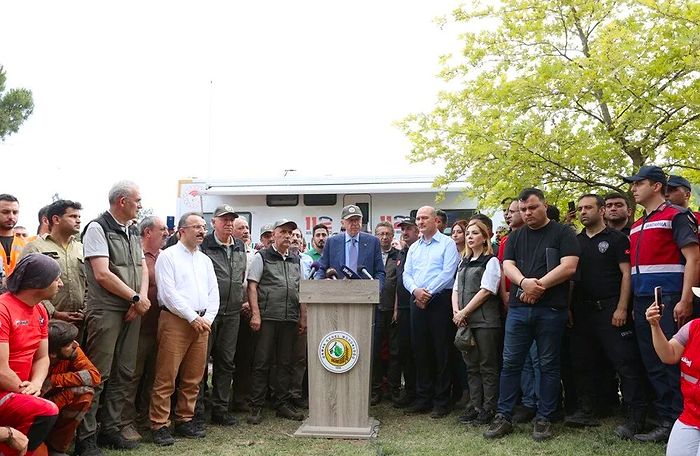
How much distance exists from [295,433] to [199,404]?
0.95 meters

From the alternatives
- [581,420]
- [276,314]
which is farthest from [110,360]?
[581,420]

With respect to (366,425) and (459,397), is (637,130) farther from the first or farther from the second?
(366,425)

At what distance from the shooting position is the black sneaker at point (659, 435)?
207 inches

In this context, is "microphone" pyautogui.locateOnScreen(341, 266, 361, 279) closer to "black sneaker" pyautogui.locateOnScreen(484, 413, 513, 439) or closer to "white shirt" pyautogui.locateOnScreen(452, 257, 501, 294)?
"white shirt" pyautogui.locateOnScreen(452, 257, 501, 294)

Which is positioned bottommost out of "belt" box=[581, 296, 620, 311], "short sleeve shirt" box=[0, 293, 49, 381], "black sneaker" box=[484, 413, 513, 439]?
"black sneaker" box=[484, 413, 513, 439]

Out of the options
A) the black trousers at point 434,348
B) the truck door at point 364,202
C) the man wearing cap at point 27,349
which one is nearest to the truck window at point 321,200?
the truck door at point 364,202

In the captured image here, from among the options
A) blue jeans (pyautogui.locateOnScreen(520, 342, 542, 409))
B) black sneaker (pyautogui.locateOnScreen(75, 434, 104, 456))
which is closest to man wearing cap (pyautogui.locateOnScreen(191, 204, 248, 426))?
black sneaker (pyautogui.locateOnScreen(75, 434, 104, 456))

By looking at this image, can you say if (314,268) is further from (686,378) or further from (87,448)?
(686,378)

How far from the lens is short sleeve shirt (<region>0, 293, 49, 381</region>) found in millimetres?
4221

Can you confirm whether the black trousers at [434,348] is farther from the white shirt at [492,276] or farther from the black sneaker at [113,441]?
the black sneaker at [113,441]

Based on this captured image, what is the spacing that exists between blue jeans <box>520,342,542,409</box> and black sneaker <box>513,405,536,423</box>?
0.04 metres

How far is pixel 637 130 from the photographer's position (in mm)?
7586

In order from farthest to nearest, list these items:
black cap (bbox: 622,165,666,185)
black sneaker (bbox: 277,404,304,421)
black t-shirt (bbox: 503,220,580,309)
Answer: black sneaker (bbox: 277,404,304,421) < black t-shirt (bbox: 503,220,580,309) < black cap (bbox: 622,165,666,185)

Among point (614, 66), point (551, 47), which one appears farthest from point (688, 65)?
point (551, 47)
